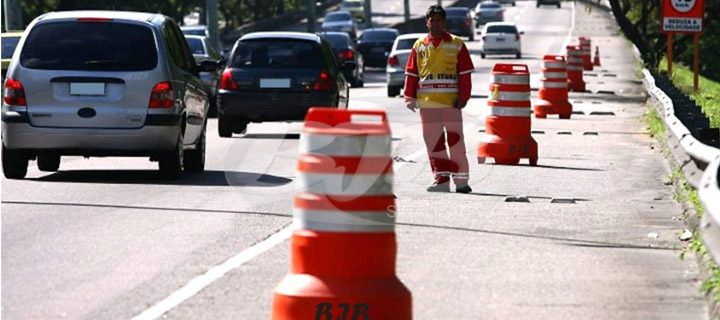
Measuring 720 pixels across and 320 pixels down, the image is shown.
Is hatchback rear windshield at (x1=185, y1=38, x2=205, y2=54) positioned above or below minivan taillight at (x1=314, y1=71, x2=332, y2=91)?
below

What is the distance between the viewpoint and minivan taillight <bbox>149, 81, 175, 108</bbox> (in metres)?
17.2

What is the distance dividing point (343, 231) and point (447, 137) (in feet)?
27.4

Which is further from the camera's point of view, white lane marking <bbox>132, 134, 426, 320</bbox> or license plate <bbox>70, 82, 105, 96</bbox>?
license plate <bbox>70, 82, 105, 96</bbox>

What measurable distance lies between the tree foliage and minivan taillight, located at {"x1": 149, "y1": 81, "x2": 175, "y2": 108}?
29375 millimetres

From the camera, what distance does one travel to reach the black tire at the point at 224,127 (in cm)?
2538

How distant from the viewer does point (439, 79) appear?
16344mm

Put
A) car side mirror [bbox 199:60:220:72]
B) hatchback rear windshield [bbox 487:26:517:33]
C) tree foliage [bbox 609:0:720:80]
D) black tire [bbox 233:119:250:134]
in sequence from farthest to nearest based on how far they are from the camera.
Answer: hatchback rear windshield [bbox 487:26:517:33]
tree foliage [bbox 609:0:720:80]
black tire [bbox 233:119:250:134]
car side mirror [bbox 199:60:220:72]

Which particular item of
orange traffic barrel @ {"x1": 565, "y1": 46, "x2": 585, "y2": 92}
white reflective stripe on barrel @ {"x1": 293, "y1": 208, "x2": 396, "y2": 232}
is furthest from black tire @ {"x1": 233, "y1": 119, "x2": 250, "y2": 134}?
white reflective stripe on barrel @ {"x1": 293, "y1": 208, "x2": 396, "y2": 232}

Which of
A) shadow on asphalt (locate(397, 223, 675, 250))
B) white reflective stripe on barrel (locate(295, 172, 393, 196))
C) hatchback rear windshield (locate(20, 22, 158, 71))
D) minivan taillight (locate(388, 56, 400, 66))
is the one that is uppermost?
white reflective stripe on barrel (locate(295, 172, 393, 196))

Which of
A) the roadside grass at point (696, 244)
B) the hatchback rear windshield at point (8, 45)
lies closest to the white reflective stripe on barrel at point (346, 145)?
the roadside grass at point (696, 244)

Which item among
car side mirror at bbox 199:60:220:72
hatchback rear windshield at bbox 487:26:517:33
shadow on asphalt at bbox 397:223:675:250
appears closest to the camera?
shadow on asphalt at bbox 397:223:675:250

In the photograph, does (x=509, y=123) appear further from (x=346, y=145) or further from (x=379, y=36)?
(x=379, y=36)

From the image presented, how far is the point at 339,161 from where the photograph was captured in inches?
320

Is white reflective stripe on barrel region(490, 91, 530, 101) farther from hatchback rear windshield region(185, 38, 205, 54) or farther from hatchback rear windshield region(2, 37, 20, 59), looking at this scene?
hatchback rear windshield region(185, 38, 205, 54)
